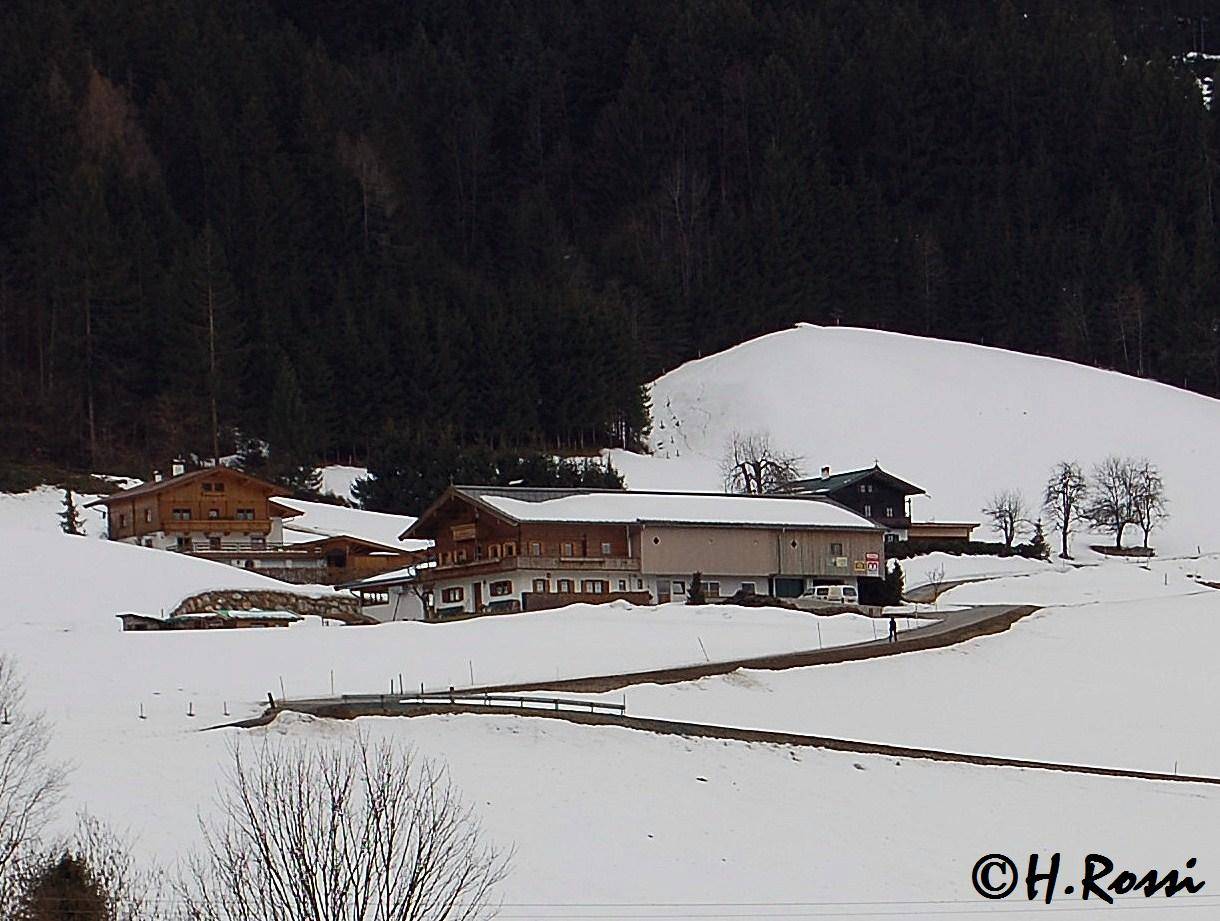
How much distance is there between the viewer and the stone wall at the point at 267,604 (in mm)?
46625

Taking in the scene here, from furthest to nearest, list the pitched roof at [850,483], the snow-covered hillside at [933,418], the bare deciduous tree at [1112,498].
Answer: the snow-covered hillside at [933,418]
the bare deciduous tree at [1112,498]
the pitched roof at [850,483]

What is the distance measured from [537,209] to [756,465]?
42361mm

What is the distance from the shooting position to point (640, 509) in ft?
190

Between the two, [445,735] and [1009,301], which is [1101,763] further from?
[1009,301]

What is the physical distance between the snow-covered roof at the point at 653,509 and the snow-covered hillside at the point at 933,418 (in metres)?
20.8

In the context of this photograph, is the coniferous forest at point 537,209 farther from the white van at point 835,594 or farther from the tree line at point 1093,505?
the white van at point 835,594

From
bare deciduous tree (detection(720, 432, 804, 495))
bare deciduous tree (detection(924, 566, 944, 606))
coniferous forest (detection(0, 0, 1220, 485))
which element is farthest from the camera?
coniferous forest (detection(0, 0, 1220, 485))

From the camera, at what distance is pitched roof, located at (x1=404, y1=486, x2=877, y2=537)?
56.3 m

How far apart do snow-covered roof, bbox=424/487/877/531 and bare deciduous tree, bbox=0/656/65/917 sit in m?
26.0

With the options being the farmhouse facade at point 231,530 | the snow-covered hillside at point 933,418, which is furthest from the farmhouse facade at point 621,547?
the snow-covered hillside at point 933,418

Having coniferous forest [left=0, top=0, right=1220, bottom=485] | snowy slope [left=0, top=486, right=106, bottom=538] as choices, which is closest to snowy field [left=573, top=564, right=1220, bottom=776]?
snowy slope [left=0, top=486, right=106, bottom=538]

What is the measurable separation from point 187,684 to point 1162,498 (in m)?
56.4

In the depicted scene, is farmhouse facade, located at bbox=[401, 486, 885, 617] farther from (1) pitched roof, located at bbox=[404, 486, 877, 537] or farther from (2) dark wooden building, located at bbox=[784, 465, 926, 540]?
(2) dark wooden building, located at bbox=[784, 465, 926, 540]

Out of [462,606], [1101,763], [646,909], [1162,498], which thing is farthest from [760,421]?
[646,909]
